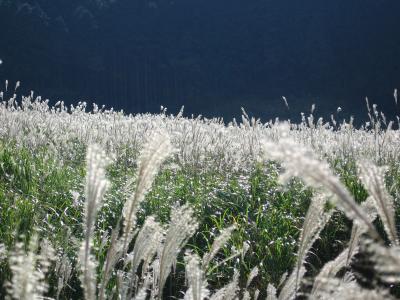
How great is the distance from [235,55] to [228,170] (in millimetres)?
57770

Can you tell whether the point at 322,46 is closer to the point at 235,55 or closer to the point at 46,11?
the point at 235,55

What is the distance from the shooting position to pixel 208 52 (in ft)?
205

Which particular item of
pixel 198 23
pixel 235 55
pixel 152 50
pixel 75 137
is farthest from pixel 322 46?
pixel 75 137

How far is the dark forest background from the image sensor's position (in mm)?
53125

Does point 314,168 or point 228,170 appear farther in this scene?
point 228,170

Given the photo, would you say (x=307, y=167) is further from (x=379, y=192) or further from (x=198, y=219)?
(x=198, y=219)

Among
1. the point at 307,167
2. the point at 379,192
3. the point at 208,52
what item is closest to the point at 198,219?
the point at 379,192

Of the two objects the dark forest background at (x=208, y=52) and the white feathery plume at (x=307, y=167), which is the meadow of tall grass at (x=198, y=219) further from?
the dark forest background at (x=208, y=52)

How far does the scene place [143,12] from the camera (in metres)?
64.6

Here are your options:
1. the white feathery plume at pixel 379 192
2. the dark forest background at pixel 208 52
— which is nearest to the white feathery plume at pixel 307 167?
the white feathery plume at pixel 379 192

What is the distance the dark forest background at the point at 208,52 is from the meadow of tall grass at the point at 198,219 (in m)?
44.1

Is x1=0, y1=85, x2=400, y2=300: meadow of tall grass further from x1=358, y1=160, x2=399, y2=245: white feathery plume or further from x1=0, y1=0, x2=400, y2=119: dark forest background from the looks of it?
x1=0, y1=0, x2=400, y2=119: dark forest background

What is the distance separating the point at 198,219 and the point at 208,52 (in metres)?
59.6

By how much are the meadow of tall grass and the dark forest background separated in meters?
44.1
